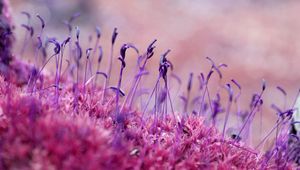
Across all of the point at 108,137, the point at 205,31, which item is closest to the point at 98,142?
the point at 108,137

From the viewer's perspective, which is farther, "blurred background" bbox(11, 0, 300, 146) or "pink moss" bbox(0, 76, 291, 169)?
"blurred background" bbox(11, 0, 300, 146)

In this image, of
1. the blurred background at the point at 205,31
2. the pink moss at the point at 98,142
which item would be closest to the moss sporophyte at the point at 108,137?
the pink moss at the point at 98,142

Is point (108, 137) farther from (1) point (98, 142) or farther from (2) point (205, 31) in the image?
(2) point (205, 31)

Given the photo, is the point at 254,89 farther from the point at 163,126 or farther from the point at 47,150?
the point at 47,150

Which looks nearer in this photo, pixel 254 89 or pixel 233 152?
pixel 233 152

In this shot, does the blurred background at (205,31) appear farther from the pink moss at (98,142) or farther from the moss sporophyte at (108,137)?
the pink moss at (98,142)

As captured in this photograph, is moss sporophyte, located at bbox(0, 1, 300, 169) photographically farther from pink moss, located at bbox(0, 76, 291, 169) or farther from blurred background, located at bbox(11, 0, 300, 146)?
blurred background, located at bbox(11, 0, 300, 146)

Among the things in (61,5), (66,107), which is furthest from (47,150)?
(61,5)

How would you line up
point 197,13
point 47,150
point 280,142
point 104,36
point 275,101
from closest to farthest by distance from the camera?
point 47,150 → point 280,142 → point 275,101 → point 104,36 → point 197,13

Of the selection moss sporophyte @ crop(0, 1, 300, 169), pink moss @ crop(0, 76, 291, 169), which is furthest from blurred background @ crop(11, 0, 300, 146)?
pink moss @ crop(0, 76, 291, 169)
